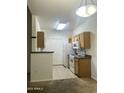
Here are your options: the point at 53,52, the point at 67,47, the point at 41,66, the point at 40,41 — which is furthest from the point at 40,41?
the point at 67,47

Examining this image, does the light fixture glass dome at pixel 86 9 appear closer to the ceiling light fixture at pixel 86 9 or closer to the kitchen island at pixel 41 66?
the ceiling light fixture at pixel 86 9

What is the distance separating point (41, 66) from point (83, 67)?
1767mm

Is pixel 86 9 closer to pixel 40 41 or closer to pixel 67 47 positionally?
pixel 40 41

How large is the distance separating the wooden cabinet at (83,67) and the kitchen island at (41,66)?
126 centimetres

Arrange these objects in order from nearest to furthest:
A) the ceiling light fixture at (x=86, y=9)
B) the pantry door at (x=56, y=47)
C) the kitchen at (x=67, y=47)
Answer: the ceiling light fixture at (x=86, y=9)
the kitchen at (x=67, y=47)
the pantry door at (x=56, y=47)

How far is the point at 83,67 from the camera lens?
4.74m

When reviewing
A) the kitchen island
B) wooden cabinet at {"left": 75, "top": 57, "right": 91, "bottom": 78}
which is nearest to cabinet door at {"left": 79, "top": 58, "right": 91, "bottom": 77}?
wooden cabinet at {"left": 75, "top": 57, "right": 91, "bottom": 78}

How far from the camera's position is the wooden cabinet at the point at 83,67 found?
4.71m

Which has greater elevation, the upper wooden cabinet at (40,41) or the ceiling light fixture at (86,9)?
the ceiling light fixture at (86,9)

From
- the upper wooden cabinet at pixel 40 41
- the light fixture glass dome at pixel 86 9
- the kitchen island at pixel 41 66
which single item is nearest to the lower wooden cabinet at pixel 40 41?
the upper wooden cabinet at pixel 40 41

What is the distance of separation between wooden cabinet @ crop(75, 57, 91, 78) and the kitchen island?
126cm
